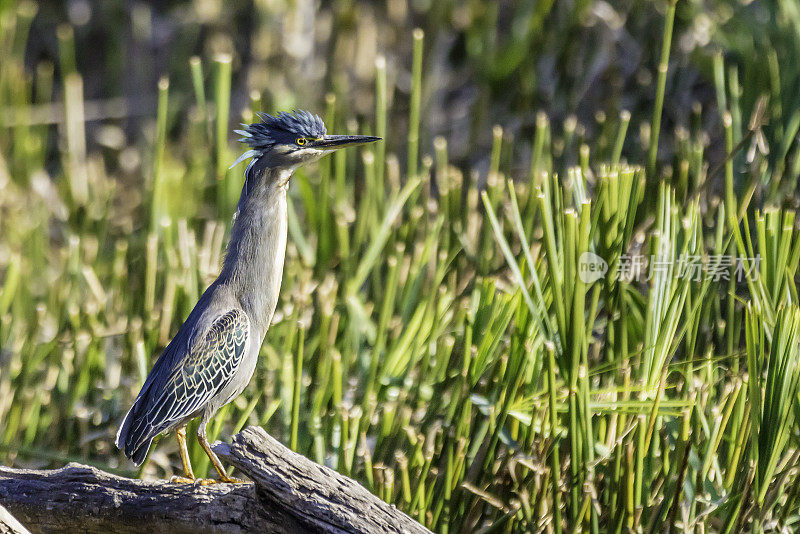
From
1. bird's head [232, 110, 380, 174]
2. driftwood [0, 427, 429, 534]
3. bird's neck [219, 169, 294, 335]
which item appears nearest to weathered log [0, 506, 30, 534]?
driftwood [0, 427, 429, 534]

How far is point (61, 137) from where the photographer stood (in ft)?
15.1

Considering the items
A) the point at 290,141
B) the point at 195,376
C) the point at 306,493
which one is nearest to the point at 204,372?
the point at 195,376

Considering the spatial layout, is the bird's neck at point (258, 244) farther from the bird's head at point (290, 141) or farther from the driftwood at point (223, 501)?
the driftwood at point (223, 501)

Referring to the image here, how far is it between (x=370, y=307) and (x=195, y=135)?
182 cm

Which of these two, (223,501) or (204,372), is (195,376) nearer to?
(204,372)

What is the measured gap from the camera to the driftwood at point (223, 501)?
1398 millimetres

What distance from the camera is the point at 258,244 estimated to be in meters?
1.52

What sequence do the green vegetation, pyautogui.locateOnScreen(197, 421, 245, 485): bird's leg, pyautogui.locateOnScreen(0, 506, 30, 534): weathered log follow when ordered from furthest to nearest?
the green vegetation
pyautogui.locateOnScreen(197, 421, 245, 485): bird's leg
pyautogui.locateOnScreen(0, 506, 30, 534): weathered log

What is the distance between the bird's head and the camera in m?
1.53

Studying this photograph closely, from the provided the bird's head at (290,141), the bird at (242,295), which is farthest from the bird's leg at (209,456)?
the bird's head at (290,141)

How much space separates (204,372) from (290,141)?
0.44 metres

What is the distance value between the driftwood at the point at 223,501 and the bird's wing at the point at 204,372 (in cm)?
11

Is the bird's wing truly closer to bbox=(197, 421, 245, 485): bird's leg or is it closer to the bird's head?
bbox=(197, 421, 245, 485): bird's leg

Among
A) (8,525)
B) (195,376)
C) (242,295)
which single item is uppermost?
(242,295)
